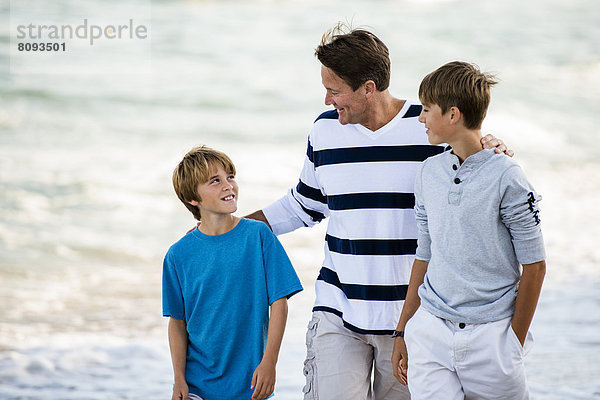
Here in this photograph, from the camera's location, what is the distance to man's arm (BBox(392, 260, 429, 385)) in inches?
94.7

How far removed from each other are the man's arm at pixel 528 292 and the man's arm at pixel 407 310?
34cm

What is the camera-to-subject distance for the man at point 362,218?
8.74 feet

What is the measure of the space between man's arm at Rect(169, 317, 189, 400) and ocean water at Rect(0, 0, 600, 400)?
6.00 ft

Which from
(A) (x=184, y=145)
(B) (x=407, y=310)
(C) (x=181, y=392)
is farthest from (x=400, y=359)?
(A) (x=184, y=145)

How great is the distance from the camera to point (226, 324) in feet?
8.30

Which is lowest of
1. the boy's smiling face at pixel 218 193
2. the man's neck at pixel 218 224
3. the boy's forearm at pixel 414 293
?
the boy's forearm at pixel 414 293

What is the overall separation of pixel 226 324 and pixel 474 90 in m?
1.09

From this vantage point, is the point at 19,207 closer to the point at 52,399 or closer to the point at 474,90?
the point at 52,399

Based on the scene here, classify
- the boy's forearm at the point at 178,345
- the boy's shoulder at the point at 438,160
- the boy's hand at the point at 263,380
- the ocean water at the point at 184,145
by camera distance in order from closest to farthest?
the boy's shoulder at the point at 438,160 → the boy's hand at the point at 263,380 → the boy's forearm at the point at 178,345 → the ocean water at the point at 184,145

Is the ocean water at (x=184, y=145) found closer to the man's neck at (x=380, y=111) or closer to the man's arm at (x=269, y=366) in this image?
the man's arm at (x=269, y=366)

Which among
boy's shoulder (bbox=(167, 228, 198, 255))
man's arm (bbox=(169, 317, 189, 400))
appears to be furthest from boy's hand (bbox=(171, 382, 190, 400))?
boy's shoulder (bbox=(167, 228, 198, 255))

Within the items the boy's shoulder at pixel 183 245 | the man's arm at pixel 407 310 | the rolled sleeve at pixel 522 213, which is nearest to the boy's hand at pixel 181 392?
the boy's shoulder at pixel 183 245

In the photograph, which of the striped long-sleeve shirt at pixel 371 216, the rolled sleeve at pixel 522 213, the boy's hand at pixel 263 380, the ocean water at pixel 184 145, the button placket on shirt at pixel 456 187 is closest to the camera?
the rolled sleeve at pixel 522 213

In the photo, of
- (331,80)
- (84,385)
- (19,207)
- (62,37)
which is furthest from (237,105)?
(331,80)
